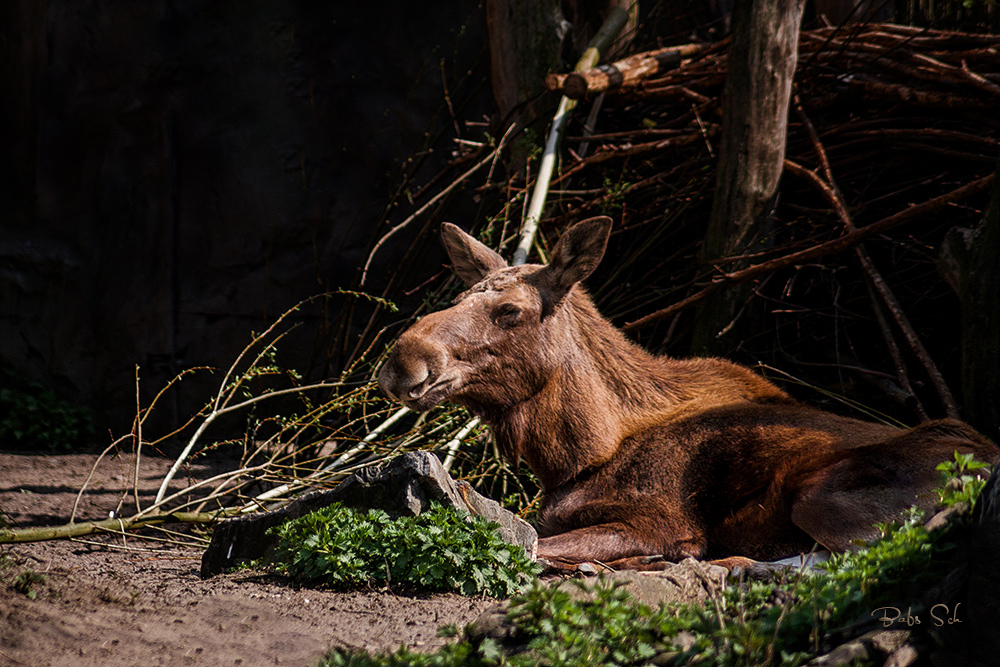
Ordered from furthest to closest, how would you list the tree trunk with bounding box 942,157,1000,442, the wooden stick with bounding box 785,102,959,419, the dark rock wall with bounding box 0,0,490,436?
the dark rock wall with bounding box 0,0,490,436
the wooden stick with bounding box 785,102,959,419
the tree trunk with bounding box 942,157,1000,442

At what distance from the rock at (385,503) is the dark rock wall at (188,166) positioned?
4.96m

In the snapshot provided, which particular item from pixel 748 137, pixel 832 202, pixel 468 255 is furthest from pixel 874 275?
pixel 468 255

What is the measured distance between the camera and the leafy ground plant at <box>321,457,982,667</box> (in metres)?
2.23

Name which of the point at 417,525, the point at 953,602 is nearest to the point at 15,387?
the point at 417,525

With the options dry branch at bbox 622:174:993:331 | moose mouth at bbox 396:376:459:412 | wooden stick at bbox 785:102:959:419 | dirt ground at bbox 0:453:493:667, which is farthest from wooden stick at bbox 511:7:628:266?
dirt ground at bbox 0:453:493:667

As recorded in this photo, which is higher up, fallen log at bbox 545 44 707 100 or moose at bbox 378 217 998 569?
fallen log at bbox 545 44 707 100

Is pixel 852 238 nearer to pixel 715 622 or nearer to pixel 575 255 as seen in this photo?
pixel 575 255

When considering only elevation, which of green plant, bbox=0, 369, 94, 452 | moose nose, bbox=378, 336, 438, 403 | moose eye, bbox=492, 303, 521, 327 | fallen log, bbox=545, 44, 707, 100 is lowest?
green plant, bbox=0, 369, 94, 452

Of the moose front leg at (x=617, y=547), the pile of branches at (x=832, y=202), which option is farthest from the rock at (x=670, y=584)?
the pile of branches at (x=832, y=202)

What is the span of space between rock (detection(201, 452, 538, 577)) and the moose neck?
19.4 inches

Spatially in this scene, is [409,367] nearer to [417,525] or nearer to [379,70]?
[417,525]

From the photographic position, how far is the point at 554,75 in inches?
254

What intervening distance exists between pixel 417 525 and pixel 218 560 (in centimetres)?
106

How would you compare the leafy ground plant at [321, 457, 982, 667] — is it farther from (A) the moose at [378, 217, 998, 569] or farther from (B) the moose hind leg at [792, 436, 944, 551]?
(A) the moose at [378, 217, 998, 569]
